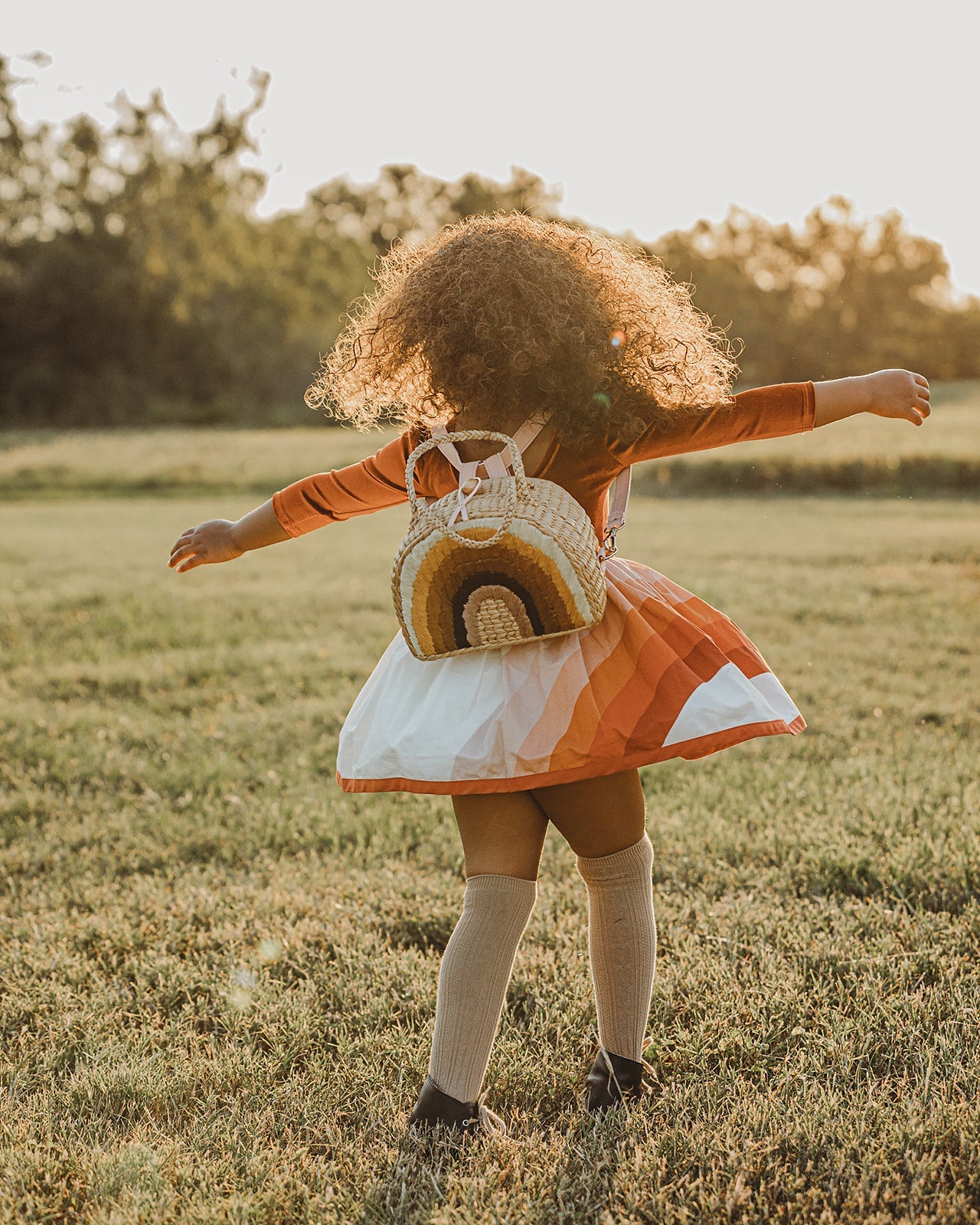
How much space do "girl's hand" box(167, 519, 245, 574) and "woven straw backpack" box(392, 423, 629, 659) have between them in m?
0.61

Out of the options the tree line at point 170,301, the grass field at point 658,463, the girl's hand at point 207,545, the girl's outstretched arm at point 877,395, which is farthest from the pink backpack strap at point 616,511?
the tree line at point 170,301

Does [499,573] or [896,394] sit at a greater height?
[896,394]

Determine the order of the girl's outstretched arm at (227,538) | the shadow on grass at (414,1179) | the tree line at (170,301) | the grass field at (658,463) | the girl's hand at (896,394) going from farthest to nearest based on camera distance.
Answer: the tree line at (170,301) < the grass field at (658,463) < the girl's outstretched arm at (227,538) < the girl's hand at (896,394) < the shadow on grass at (414,1179)

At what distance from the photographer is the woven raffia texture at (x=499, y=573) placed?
193 cm

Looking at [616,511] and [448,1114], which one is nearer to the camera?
[448,1114]

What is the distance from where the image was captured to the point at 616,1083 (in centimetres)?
222

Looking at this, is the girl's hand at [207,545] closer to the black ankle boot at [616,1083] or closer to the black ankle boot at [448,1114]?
the black ankle boot at [448,1114]

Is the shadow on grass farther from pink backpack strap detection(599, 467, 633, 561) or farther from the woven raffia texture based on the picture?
pink backpack strap detection(599, 467, 633, 561)

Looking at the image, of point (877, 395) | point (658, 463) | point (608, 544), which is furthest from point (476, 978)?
point (658, 463)

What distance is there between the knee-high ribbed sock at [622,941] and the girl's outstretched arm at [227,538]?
1.02 m

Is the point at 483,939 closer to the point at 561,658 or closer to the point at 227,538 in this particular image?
the point at 561,658

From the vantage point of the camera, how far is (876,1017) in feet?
8.02

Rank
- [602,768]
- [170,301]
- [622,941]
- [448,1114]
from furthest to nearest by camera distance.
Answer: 1. [170,301]
2. [622,941]
3. [448,1114]
4. [602,768]

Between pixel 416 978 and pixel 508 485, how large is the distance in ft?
4.60
